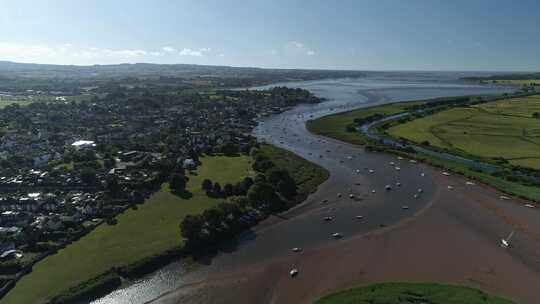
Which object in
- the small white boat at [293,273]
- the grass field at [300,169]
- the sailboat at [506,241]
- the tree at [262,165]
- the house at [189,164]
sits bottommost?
the small white boat at [293,273]

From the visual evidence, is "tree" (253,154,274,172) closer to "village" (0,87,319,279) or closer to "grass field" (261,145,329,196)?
"grass field" (261,145,329,196)

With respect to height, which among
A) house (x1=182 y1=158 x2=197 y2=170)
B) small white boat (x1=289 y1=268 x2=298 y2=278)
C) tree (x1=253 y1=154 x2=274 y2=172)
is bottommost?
small white boat (x1=289 y1=268 x2=298 y2=278)

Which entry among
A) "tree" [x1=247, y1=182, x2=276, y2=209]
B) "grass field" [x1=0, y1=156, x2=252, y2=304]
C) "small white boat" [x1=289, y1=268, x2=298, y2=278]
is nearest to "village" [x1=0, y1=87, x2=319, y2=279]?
"grass field" [x1=0, y1=156, x2=252, y2=304]

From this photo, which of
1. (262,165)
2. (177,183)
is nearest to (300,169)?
(262,165)

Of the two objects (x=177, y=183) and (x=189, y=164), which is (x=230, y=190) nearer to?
(x=177, y=183)

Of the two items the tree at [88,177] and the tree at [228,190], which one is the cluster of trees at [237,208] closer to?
the tree at [228,190]

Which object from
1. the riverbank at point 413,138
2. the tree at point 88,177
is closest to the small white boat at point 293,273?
the tree at point 88,177

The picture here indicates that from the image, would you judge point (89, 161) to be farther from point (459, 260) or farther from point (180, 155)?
point (459, 260)
